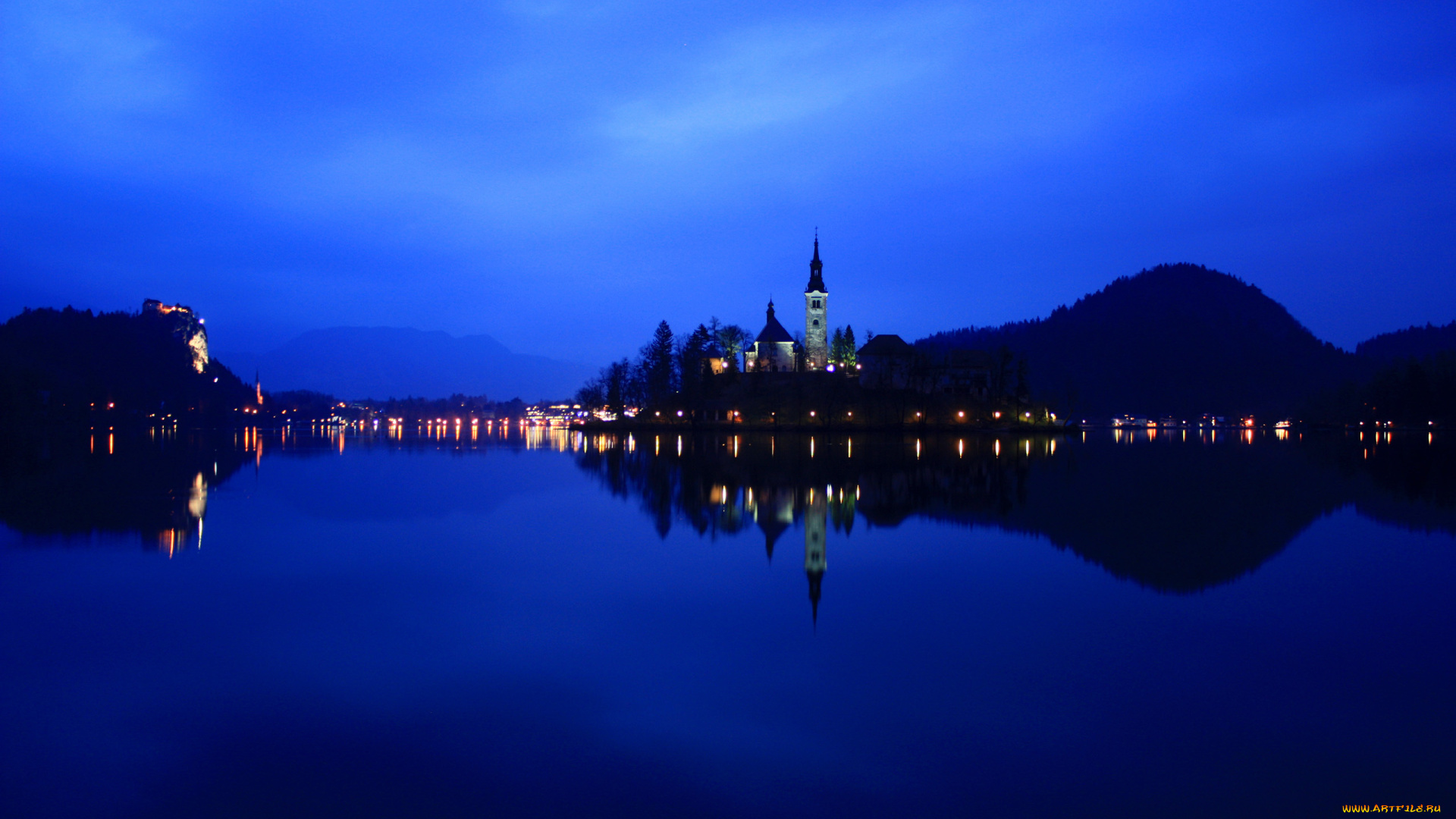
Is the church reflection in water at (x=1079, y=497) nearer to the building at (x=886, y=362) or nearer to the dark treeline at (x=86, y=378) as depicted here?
the building at (x=886, y=362)

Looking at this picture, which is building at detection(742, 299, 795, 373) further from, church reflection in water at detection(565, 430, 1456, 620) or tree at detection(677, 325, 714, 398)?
church reflection in water at detection(565, 430, 1456, 620)

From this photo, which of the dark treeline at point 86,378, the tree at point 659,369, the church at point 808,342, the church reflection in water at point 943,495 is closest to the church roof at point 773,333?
the church at point 808,342

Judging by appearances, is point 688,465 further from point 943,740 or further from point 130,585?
point 943,740

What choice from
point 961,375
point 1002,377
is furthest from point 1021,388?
point 961,375

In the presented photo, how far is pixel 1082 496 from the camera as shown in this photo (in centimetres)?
2914

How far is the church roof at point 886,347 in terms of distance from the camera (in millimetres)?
129125

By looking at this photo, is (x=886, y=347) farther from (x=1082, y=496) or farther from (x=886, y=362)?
(x=1082, y=496)

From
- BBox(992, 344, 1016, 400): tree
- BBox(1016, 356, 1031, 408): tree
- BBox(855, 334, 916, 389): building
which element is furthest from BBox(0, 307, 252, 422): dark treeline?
BBox(1016, 356, 1031, 408): tree

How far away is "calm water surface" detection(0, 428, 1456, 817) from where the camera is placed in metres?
7.07

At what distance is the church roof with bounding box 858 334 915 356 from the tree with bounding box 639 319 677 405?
29.9 meters

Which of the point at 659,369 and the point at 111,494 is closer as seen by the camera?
the point at 111,494

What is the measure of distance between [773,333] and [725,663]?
410 feet

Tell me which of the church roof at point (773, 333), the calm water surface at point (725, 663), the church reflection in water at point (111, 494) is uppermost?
the church roof at point (773, 333)

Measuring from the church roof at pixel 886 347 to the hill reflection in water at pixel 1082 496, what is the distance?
72183 mm
